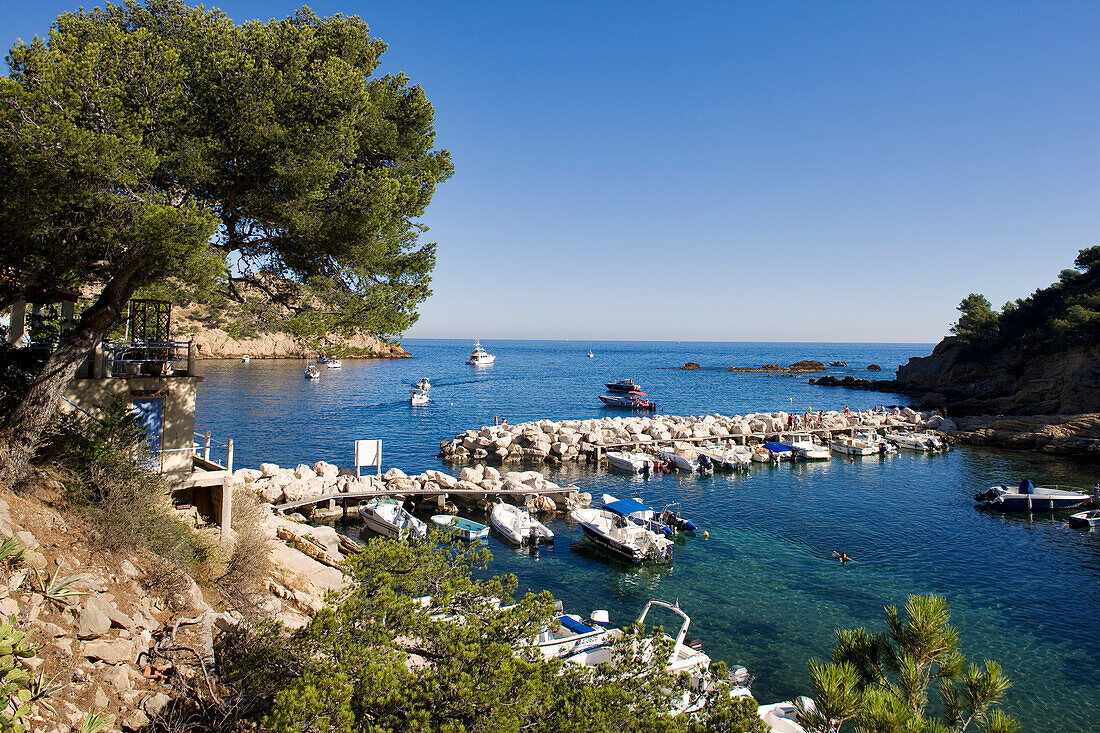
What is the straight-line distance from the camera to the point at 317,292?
11727 mm

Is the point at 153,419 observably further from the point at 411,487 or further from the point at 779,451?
the point at 779,451

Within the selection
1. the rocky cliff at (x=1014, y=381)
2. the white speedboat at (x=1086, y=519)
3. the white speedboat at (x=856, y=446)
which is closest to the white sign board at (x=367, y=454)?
the white speedboat at (x=1086, y=519)

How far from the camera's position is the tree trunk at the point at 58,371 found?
9.26 meters

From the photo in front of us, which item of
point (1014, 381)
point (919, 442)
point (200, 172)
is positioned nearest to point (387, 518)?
point (200, 172)

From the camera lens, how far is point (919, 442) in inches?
1634

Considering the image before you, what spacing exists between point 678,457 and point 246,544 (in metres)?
27.0

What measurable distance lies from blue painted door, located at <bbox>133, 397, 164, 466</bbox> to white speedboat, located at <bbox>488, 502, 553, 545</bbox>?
39.8 ft

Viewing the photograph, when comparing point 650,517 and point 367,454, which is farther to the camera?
point 367,454

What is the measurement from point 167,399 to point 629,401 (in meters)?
53.9

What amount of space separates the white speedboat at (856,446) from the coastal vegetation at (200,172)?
3623 cm

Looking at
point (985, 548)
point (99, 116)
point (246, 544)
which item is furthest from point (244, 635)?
point (985, 548)

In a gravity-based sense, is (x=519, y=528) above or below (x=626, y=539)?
below

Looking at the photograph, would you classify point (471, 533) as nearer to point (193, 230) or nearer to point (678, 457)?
point (193, 230)

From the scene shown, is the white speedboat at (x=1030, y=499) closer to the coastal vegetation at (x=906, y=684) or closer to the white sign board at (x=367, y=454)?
the coastal vegetation at (x=906, y=684)
